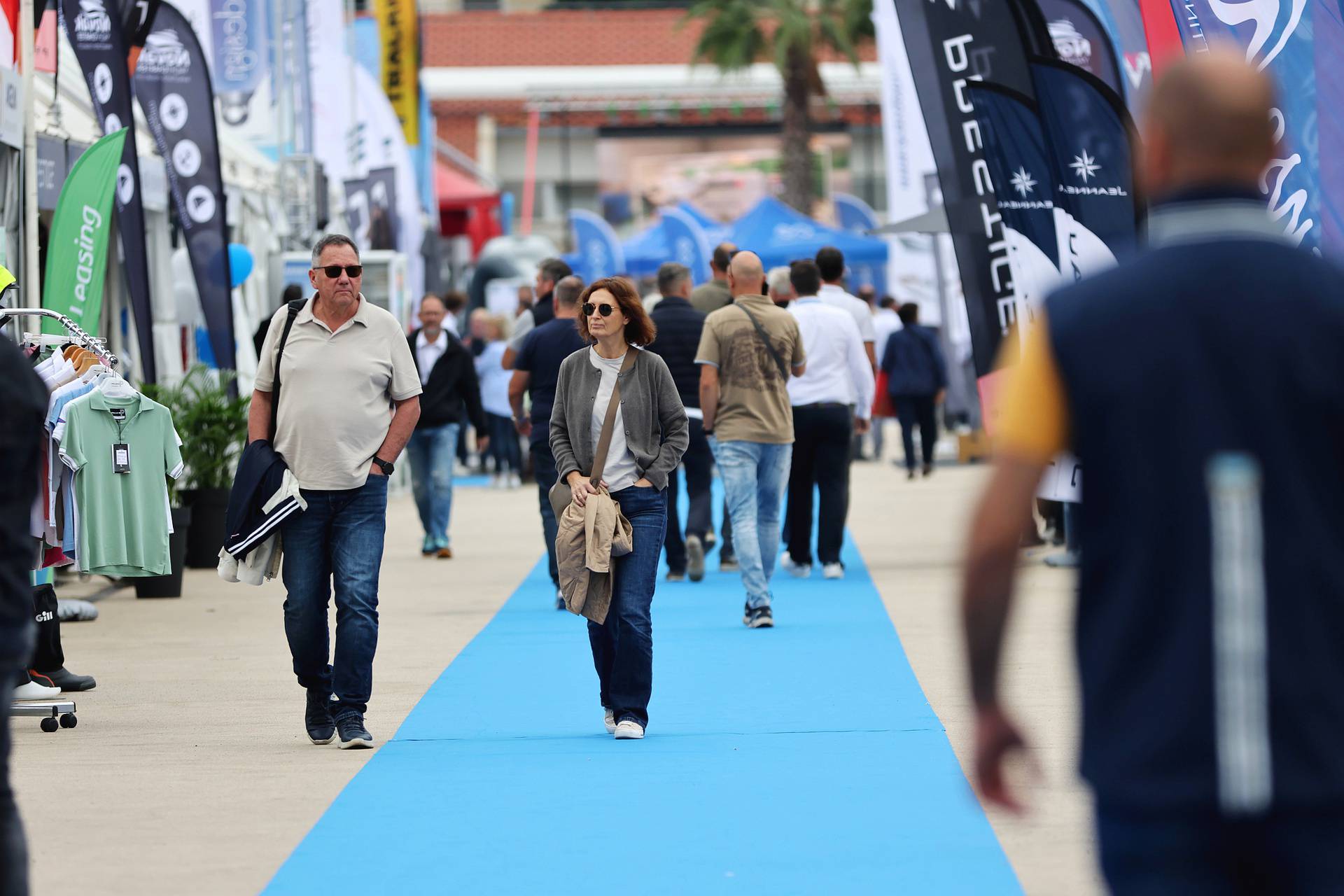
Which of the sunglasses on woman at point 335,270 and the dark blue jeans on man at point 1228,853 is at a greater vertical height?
the sunglasses on woman at point 335,270

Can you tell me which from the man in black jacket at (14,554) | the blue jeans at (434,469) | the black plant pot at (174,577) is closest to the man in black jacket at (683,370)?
the blue jeans at (434,469)

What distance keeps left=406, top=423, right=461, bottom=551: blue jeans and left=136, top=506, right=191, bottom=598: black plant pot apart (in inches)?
87.0

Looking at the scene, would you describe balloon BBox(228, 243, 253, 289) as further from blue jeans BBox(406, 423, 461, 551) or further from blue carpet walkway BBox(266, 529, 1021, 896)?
blue carpet walkway BBox(266, 529, 1021, 896)

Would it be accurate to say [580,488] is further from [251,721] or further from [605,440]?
[251,721]

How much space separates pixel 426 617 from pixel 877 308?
17.7 m

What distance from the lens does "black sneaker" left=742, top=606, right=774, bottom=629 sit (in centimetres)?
1076

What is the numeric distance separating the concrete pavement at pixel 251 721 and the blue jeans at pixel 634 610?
99cm

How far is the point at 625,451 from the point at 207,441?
622cm

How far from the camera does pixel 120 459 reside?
332 inches

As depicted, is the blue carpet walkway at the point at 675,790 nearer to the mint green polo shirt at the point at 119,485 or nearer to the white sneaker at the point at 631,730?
the white sneaker at the point at 631,730

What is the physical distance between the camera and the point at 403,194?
25078mm

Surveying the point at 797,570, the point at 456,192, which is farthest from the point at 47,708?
the point at 456,192

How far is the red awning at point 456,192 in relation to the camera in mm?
36250

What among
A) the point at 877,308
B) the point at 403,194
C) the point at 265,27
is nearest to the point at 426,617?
the point at 265,27
